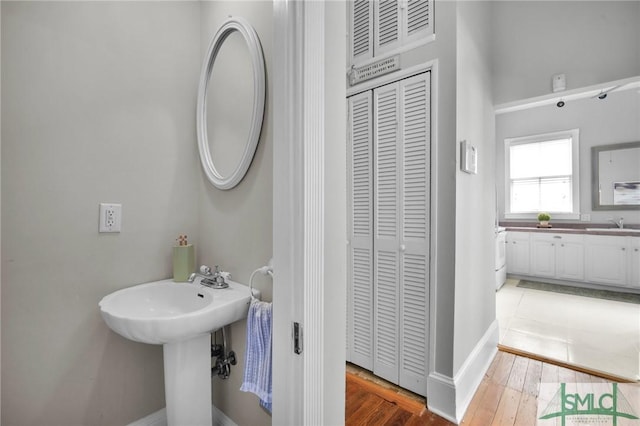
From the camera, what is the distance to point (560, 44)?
2.07m

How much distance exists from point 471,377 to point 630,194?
4.37m

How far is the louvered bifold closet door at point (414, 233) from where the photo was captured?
1.72 m

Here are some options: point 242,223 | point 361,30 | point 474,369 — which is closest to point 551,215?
point 474,369

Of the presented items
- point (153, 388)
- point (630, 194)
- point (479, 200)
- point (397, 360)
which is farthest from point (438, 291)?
point (630, 194)

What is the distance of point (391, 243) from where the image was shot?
6.13 feet

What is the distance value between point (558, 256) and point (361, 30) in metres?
4.44

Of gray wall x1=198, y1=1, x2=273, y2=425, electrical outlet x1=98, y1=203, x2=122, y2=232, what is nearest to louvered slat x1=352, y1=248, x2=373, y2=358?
gray wall x1=198, y1=1, x2=273, y2=425

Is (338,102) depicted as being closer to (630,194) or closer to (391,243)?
(391,243)

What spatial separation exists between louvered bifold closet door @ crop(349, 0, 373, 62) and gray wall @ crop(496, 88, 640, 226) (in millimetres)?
4230

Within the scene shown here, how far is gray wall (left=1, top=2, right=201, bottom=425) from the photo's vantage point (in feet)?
3.52

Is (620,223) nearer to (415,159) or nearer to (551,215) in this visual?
(551,215)

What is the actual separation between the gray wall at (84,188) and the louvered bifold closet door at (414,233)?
1.26 metres

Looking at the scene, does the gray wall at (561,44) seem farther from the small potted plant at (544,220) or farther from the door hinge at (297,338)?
the small potted plant at (544,220)

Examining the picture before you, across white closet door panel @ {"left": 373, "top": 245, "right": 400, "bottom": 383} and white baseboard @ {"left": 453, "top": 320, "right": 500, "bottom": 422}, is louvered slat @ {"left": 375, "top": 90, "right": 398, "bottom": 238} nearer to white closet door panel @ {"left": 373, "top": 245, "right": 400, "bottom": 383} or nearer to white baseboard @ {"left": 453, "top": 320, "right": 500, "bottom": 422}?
white closet door panel @ {"left": 373, "top": 245, "right": 400, "bottom": 383}
